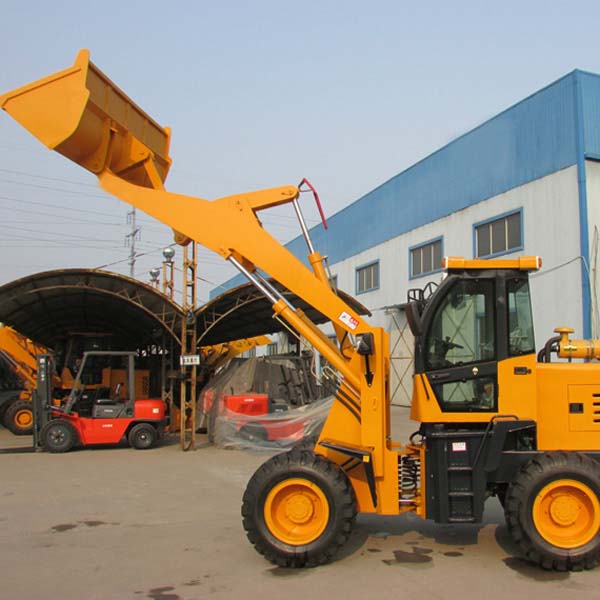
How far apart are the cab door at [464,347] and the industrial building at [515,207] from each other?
9894mm

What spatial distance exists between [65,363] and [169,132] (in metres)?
12.7

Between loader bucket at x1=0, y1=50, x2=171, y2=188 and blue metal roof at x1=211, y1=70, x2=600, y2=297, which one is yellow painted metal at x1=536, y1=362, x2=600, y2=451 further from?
blue metal roof at x1=211, y1=70, x2=600, y2=297

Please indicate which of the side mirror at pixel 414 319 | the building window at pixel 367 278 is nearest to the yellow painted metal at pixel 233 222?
the side mirror at pixel 414 319

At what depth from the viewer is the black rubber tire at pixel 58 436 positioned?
13.4m

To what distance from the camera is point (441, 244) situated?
21266mm

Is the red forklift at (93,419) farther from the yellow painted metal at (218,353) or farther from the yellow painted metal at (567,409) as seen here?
the yellow painted metal at (567,409)

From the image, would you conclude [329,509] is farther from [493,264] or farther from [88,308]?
[88,308]

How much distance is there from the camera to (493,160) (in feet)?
60.1

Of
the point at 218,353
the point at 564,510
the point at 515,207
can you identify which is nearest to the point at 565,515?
the point at 564,510

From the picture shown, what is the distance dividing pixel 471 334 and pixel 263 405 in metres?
9.06

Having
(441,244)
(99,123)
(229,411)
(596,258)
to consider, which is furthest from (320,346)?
(441,244)

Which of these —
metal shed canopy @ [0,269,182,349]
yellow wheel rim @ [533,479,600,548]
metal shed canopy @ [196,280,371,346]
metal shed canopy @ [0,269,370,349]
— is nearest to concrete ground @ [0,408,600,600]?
yellow wheel rim @ [533,479,600,548]

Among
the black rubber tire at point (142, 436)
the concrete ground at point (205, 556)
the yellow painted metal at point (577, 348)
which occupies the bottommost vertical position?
the concrete ground at point (205, 556)

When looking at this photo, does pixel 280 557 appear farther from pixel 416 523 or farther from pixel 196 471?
pixel 196 471
